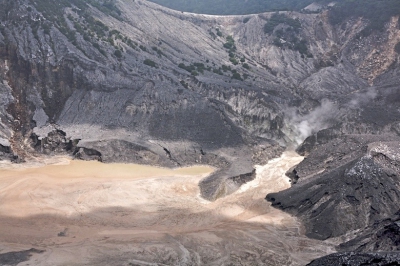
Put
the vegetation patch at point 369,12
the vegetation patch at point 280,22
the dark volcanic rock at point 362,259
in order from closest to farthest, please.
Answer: the dark volcanic rock at point 362,259 < the vegetation patch at point 369,12 < the vegetation patch at point 280,22

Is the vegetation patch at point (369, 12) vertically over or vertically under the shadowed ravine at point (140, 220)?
over

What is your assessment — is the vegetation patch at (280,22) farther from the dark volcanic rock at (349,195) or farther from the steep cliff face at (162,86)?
the dark volcanic rock at (349,195)

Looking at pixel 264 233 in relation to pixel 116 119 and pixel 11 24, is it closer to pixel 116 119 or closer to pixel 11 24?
pixel 116 119

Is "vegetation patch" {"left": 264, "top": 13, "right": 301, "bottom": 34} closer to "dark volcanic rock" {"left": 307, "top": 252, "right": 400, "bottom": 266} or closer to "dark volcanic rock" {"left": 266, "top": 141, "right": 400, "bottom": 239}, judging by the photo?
"dark volcanic rock" {"left": 266, "top": 141, "right": 400, "bottom": 239}

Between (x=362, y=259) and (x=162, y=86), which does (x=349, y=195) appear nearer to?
(x=362, y=259)

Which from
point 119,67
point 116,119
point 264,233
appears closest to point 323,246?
point 264,233

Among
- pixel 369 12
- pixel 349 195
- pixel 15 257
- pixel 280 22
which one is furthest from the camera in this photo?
pixel 280 22

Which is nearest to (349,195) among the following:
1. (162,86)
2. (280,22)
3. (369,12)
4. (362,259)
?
(362,259)

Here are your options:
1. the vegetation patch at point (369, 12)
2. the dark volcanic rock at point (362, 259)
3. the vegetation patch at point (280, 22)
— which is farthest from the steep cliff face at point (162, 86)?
the dark volcanic rock at point (362, 259)

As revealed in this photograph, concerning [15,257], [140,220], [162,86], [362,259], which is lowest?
[15,257]
